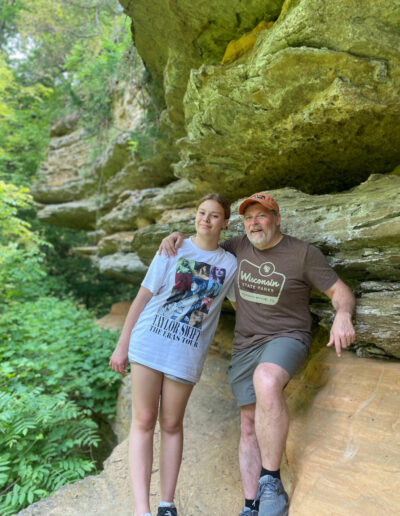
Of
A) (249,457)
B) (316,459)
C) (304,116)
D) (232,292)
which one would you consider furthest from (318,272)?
(304,116)

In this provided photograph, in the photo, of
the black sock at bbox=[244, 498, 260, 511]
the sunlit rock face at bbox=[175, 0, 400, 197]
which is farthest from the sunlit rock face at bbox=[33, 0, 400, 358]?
the black sock at bbox=[244, 498, 260, 511]

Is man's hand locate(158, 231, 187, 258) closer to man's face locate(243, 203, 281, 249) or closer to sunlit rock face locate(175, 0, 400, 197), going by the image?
man's face locate(243, 203, 281, 249)

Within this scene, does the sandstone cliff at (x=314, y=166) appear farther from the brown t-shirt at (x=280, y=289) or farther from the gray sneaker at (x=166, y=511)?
the gray sneaker at (x=166, y=511)

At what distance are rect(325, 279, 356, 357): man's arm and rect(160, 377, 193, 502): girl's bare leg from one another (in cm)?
120

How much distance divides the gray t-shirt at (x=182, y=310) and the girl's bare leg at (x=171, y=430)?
14 centimetres

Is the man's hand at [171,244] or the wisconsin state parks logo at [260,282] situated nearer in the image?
the wisconsin state parks logo at [260,282]

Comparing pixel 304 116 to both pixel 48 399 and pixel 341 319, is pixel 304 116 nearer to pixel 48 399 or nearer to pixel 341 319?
pixel 341 319

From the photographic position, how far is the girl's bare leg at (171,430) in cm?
274

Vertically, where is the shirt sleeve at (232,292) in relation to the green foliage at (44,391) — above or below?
above

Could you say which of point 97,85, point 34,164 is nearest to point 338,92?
point 97,85

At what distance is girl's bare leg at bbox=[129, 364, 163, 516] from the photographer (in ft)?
8.74

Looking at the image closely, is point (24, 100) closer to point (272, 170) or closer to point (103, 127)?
point (103, 127)

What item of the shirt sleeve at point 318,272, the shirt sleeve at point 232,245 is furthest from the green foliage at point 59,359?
the shirt sleeve at point 318,272

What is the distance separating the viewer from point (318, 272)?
2750 mm
